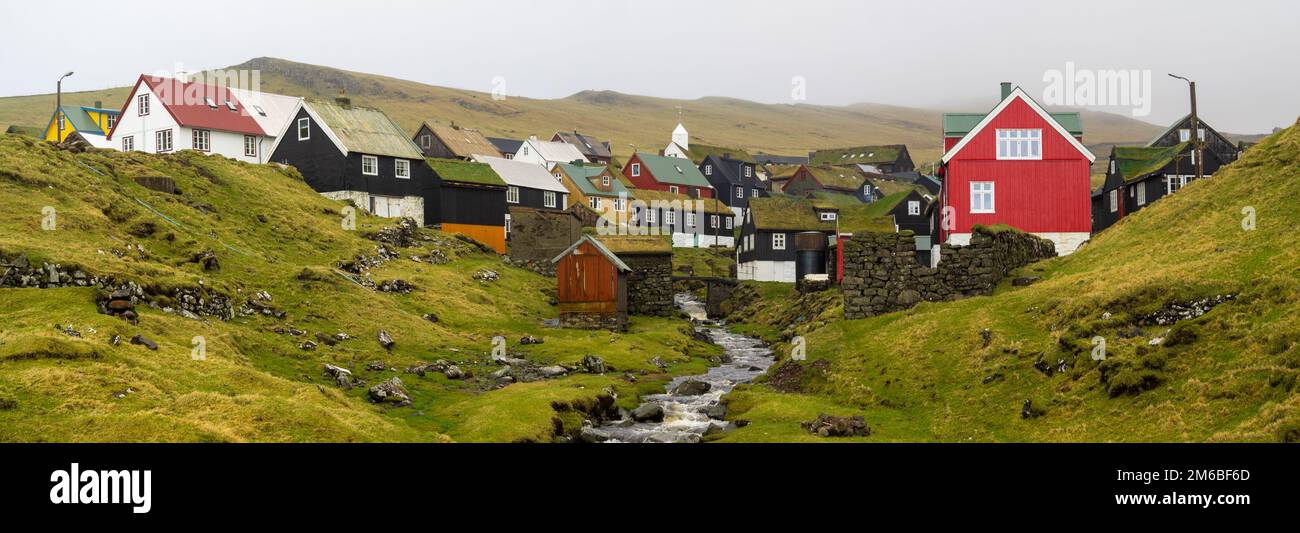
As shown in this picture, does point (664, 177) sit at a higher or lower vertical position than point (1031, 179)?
higher

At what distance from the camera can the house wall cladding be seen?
43375mm

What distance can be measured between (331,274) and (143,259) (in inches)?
380

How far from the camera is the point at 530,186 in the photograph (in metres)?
106

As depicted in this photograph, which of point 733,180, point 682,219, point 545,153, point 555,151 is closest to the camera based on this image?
point 682,219

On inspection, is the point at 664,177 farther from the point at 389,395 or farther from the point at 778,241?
the point at 389,395

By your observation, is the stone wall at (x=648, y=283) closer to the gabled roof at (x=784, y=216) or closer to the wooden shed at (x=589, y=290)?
the wooden shed at (x=589, y=290)

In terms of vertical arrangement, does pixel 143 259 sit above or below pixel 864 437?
above

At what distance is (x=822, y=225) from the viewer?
3949 inches

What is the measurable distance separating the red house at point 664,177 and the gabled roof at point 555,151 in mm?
9702

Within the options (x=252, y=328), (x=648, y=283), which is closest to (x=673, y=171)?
(x=648, y=283)

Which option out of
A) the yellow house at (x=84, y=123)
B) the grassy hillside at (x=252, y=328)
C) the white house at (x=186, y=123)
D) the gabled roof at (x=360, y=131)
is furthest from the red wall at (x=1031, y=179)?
the yellow house at (x=84, y=123)

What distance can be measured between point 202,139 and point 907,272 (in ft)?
212
